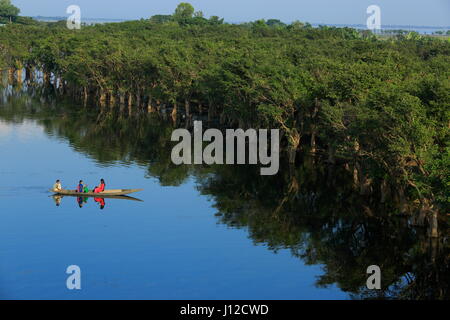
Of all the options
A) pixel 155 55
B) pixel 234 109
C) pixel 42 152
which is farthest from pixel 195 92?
pixel 42 152

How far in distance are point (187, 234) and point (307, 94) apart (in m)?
32.5

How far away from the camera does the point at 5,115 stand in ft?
436

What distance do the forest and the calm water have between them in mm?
5196

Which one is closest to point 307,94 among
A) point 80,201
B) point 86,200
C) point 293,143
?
point 293,143

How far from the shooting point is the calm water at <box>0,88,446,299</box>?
55.0m

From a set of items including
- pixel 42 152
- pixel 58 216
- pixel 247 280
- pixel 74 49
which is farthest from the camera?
pixel 74 49

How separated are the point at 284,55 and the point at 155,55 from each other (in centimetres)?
2262

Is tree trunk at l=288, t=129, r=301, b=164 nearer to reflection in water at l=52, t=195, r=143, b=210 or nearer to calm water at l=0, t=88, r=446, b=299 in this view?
calm water at l=0, t=88, r=446, b=299

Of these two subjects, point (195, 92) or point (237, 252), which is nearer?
point (237, 252)

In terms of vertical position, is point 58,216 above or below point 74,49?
below

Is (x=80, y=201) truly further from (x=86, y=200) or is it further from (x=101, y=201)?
(x=101, y=201)

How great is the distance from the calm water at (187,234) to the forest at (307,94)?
5.20 m

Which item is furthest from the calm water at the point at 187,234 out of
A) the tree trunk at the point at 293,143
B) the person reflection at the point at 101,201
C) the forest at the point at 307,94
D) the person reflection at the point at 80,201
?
the forest at the point at 307,94

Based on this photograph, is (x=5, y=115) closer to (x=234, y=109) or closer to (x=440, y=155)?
(x=234, y=109)
